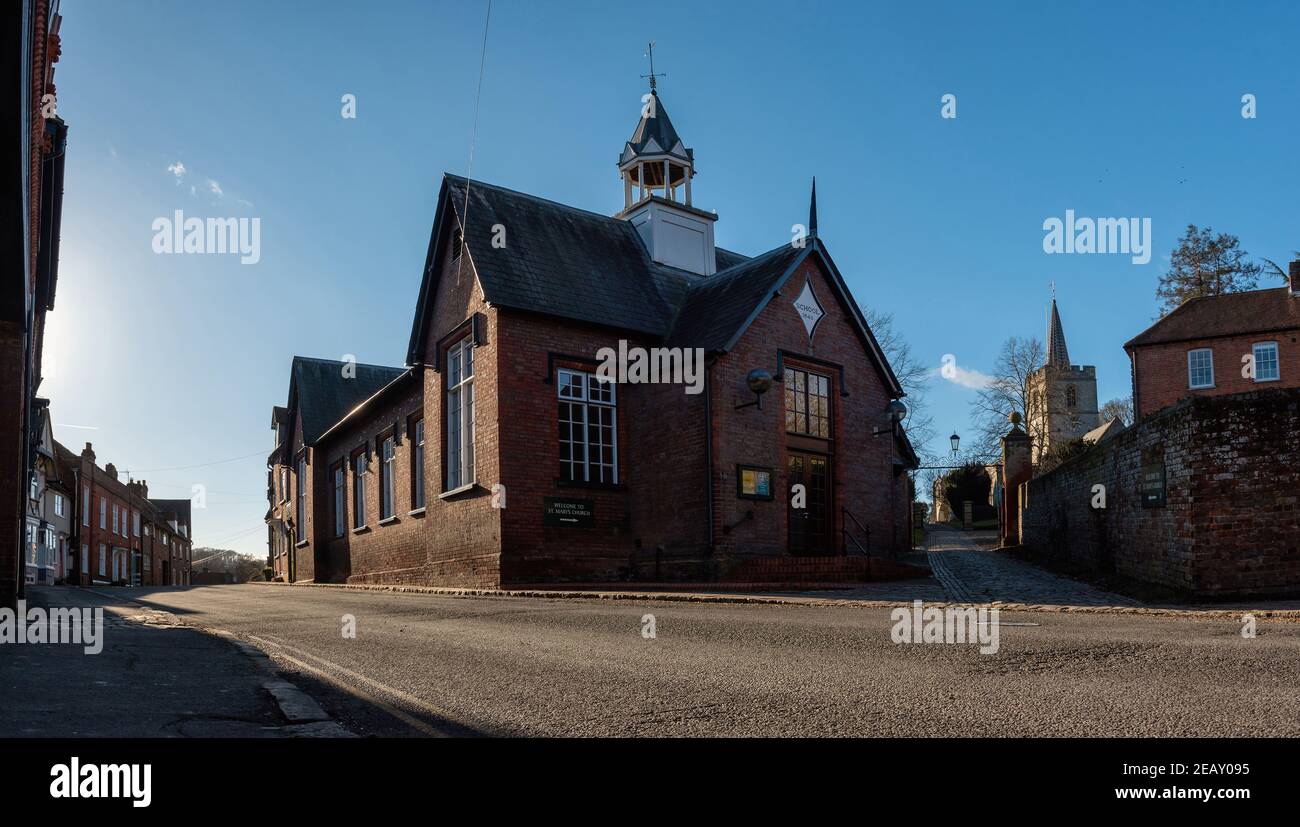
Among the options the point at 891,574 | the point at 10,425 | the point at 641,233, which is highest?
the point at 641,233

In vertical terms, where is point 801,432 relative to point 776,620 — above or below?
above

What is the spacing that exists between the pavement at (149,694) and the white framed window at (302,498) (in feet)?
95.5

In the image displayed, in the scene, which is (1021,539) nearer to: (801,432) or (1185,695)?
(801,432)

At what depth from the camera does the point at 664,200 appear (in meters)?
24.8

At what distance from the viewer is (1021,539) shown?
92.9 feet

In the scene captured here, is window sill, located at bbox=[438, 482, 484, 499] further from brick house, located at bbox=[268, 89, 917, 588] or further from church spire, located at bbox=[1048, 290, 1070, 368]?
church spire, located at bbox=[1048, 290, 1070, 368]

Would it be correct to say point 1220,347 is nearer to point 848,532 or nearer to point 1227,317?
point 1227,317

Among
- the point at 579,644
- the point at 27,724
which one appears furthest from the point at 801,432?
the point at 27,724

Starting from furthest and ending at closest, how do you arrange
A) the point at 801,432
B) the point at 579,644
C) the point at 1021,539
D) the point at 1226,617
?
1. the point at 1021,539
2. the point at 801,432
3. the point at 1226,617
4. the point at 579,644

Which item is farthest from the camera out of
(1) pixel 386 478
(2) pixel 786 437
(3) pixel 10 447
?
(1) pixel 386 478

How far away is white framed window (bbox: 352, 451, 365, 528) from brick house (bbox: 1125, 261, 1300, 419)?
107ft

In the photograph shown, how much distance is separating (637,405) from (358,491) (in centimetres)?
1404

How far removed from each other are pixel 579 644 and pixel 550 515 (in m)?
11.0

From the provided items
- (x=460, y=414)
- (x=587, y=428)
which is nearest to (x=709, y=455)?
(x=587, y=428)
